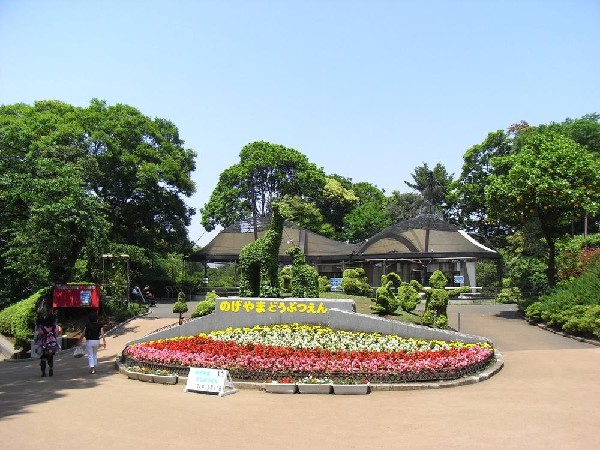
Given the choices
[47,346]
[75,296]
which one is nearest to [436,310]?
[47,346]

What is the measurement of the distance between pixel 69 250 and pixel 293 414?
1663cm

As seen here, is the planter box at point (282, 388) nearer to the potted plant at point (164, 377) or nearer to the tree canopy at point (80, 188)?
the potted plant at point (164, 377)

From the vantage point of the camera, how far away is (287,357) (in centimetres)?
1191

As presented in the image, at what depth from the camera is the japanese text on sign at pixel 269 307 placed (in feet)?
53.8

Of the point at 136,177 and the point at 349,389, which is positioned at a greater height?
the point at 136,177

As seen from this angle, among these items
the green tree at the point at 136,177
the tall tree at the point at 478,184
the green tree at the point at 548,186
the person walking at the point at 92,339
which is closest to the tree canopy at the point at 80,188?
the green tree at the point at 136,177

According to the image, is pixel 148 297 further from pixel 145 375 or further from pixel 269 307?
pixel 145 375

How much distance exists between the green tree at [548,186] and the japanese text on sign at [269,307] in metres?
11.6

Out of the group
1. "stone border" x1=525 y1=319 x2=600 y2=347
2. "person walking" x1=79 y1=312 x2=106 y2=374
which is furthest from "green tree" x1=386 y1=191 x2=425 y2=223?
"person walking" x1=79 y1=312 x2=106 y2=374

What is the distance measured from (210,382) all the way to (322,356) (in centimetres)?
261

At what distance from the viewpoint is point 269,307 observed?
1670cm

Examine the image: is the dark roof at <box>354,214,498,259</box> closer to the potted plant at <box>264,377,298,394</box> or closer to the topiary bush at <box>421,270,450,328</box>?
the topiary bush at <box>421,270,450,328</box>

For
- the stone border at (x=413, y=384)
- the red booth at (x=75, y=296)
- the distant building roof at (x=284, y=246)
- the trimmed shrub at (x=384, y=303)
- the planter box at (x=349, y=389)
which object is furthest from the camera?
the distant building roof at (x=284, y=246)

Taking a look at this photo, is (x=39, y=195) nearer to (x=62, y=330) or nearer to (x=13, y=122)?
(x=62, y=330)
